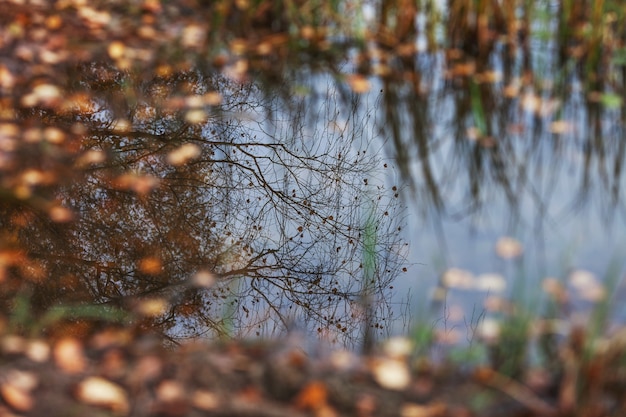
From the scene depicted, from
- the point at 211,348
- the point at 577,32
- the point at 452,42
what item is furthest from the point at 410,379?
the point at 577,32

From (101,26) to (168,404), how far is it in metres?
2.59

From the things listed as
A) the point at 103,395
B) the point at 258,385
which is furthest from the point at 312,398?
the point at 103,395

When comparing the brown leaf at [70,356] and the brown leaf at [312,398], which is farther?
the brown leaf at [70,356]

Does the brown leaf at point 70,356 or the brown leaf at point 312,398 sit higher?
the brown leaf at point 70,356

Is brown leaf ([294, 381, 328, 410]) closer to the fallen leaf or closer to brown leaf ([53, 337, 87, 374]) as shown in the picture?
the fallen leaf

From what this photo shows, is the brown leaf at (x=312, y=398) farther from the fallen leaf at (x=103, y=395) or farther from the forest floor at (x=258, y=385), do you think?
the fallen leaf at (x=103, y=395)

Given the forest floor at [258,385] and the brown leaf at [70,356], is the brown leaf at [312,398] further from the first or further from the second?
the brown leaf at [70,356]

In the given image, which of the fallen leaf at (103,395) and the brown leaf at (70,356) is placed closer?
the fallen leaf at (103,395)

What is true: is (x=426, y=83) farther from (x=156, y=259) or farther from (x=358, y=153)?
(x=156, y=259)

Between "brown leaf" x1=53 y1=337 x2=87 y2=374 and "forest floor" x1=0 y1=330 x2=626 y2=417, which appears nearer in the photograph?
"forest floor" x1=0 y1=330 x2=626 y2=417

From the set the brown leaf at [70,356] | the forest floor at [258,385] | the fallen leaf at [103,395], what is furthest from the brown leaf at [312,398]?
the brown leaf at [70,356]

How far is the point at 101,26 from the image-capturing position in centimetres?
366

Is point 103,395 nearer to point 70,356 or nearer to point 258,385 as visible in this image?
point 70,356

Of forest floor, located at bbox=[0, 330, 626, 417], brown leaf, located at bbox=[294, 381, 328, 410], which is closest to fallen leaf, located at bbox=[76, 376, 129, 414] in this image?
forest floor, located at bbox=[0, 330, 626, 417]
